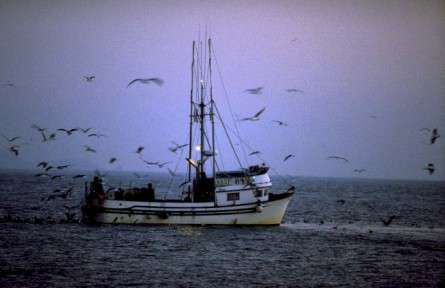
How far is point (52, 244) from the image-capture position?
34.0m

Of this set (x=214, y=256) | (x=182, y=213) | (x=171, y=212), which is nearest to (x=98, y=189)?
(x=171, y=212)

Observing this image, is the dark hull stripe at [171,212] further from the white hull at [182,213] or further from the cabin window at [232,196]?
the cabin window at [232,196]

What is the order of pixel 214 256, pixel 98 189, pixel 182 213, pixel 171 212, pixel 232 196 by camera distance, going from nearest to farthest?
1. pixel 214 256
2. pixel 232 196
3. pixel 182 213
4. pixel 171 212
5. pixel 98 189

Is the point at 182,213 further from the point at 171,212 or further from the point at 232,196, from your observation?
the point at 232,196

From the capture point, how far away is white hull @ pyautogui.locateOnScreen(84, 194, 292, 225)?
40.3m

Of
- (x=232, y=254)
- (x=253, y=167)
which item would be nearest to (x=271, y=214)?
(x=253, y=167)

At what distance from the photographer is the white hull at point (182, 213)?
40.3 m

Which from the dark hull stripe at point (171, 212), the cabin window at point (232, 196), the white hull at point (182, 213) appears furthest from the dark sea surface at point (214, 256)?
the cabin window at point (232, 196)

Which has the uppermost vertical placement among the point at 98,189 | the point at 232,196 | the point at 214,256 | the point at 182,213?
the point at 98,189

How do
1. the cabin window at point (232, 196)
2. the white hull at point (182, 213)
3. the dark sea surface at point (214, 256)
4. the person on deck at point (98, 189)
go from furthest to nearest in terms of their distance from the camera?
the person on deck at point (98, 189)
the white hull at point (182, 213)
the cabin window at point (232, 196)
the dark sea surface at point (214, 256)

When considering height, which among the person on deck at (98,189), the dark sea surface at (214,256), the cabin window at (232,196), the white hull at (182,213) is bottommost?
the dark sea surface at (214,256)

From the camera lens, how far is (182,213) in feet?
133

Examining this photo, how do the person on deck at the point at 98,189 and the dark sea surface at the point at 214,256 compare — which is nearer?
the dark sea surface at the point at 214,256

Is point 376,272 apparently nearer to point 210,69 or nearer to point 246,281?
point 246,281
